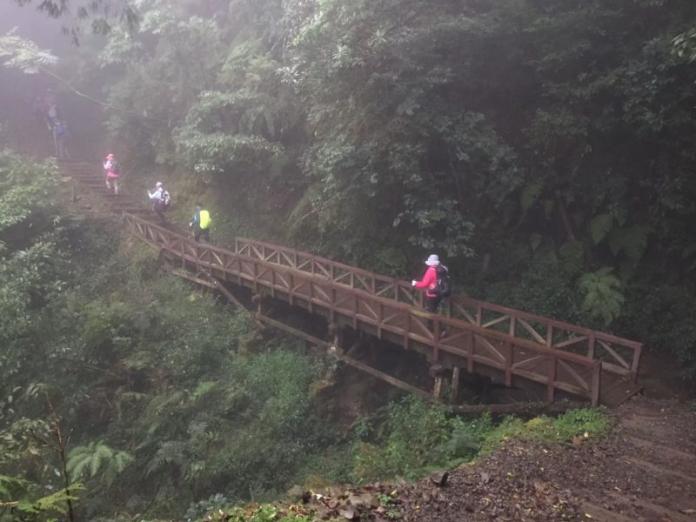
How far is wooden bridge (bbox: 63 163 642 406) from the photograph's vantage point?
9.76 m

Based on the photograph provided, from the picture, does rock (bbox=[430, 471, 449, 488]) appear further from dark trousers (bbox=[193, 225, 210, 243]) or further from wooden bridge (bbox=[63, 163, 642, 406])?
dark trousers (bbox=[193, 225, 210, 243])

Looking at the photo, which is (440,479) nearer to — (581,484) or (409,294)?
(581,484)

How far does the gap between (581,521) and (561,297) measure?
810 centimetres

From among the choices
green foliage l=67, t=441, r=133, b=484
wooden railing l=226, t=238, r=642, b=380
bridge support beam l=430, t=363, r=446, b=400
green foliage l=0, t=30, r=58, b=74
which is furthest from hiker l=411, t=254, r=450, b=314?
green foliage l=0, t=30, r=58, b=74

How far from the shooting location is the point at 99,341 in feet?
46.5

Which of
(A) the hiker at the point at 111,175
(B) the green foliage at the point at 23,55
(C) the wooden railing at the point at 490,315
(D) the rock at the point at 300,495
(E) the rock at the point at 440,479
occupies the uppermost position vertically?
(B) the green foliage at the point at 23,55

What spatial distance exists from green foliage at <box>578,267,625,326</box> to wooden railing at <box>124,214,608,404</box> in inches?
37.1

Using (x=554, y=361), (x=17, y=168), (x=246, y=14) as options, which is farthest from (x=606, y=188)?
(x=17, y=168)

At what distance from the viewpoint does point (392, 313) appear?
42.1ft

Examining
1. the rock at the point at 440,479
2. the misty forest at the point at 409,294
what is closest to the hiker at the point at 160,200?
the misty forest at the point at 409,294

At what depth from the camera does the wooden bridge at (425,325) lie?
9.76 meters

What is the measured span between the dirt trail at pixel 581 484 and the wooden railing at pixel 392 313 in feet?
4.81

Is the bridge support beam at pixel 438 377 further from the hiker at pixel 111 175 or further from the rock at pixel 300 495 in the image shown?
the hiker at pixel 111 175

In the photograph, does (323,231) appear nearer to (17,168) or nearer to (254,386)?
(254,386)
